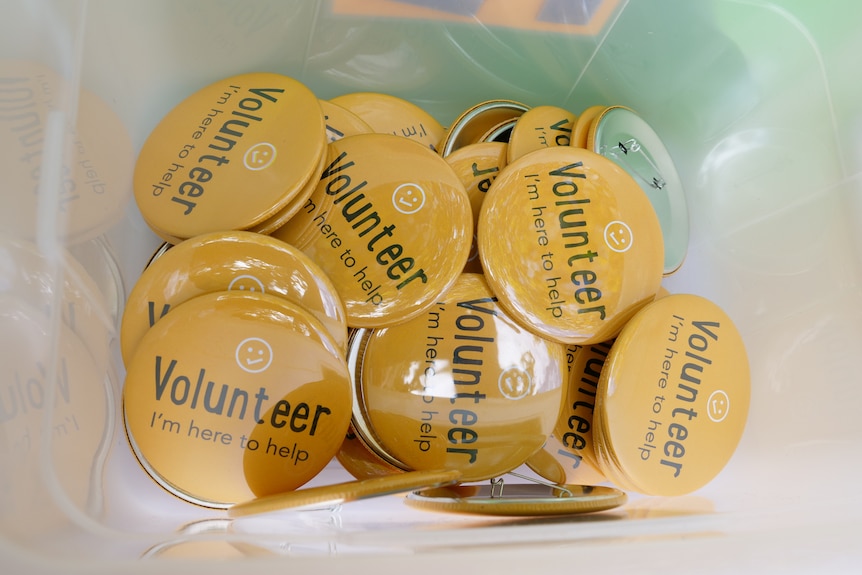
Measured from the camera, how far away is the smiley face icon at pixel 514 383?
3.32 ft

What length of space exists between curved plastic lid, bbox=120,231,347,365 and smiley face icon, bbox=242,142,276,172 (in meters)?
0.12

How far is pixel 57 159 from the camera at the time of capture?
875 millimetres

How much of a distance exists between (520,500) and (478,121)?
73 centimetres

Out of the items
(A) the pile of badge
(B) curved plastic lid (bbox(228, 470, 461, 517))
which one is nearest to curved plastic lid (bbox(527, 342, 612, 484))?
(A) the pile of badge

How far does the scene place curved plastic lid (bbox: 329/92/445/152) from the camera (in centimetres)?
125

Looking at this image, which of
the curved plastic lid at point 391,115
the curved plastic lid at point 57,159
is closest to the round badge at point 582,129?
the curved plastic lid at point 391,115

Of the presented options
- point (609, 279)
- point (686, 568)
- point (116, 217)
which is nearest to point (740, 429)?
point (609, 279)

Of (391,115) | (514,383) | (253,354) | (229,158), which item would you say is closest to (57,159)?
(229,158)

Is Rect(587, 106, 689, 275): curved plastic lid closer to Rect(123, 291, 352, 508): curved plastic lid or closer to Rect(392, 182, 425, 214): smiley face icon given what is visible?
Rect(392, 182, 425, 214): smiley face icon

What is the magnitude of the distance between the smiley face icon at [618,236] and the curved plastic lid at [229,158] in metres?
0.47

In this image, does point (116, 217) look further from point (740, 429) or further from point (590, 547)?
point (740, 429)

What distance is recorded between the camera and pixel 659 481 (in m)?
1.02

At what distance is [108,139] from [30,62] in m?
0.15

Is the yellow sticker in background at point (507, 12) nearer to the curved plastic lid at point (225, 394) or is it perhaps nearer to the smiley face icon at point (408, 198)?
the smiley face icon at point (408, 198)
